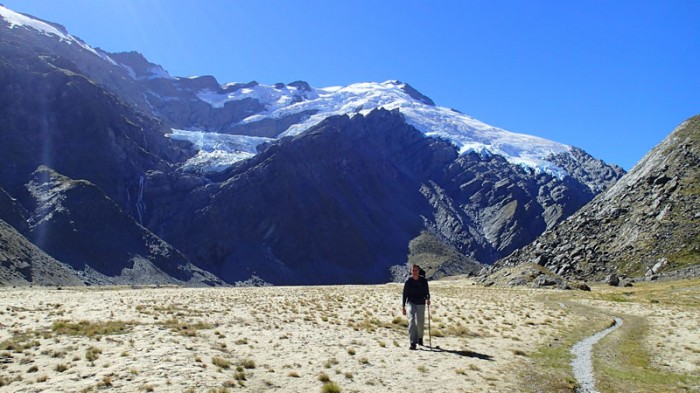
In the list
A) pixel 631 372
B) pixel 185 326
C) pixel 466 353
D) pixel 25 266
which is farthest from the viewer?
pixel 25 266

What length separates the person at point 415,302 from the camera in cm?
2180

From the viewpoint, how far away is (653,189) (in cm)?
10081

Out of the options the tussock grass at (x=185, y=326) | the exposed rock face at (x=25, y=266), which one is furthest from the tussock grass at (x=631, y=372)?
the exposed rock face at (x=25, y=266)

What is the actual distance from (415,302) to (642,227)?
8595cm

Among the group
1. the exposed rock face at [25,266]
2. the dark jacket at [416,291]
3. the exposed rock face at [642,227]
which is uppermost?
the exposed rock face at [642,227]

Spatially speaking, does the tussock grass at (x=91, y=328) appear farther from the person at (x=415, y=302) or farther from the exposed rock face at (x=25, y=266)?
the exposed rock face at (x=25, y=266)

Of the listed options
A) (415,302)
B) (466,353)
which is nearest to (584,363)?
(466,353)

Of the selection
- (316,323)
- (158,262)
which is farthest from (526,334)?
(158,262)

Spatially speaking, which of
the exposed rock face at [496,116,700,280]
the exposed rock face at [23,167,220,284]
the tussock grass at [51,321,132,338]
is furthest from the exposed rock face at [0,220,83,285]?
the exposed rock face at [496,116,700,280]

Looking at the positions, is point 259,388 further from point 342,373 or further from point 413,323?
point 413,323

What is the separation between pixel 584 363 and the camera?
19891mm

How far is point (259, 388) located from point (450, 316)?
21.8m

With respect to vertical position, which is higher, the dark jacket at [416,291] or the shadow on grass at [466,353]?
the dark jacket at [416,291]

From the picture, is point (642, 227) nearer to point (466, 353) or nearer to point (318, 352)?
point (466, 353)
